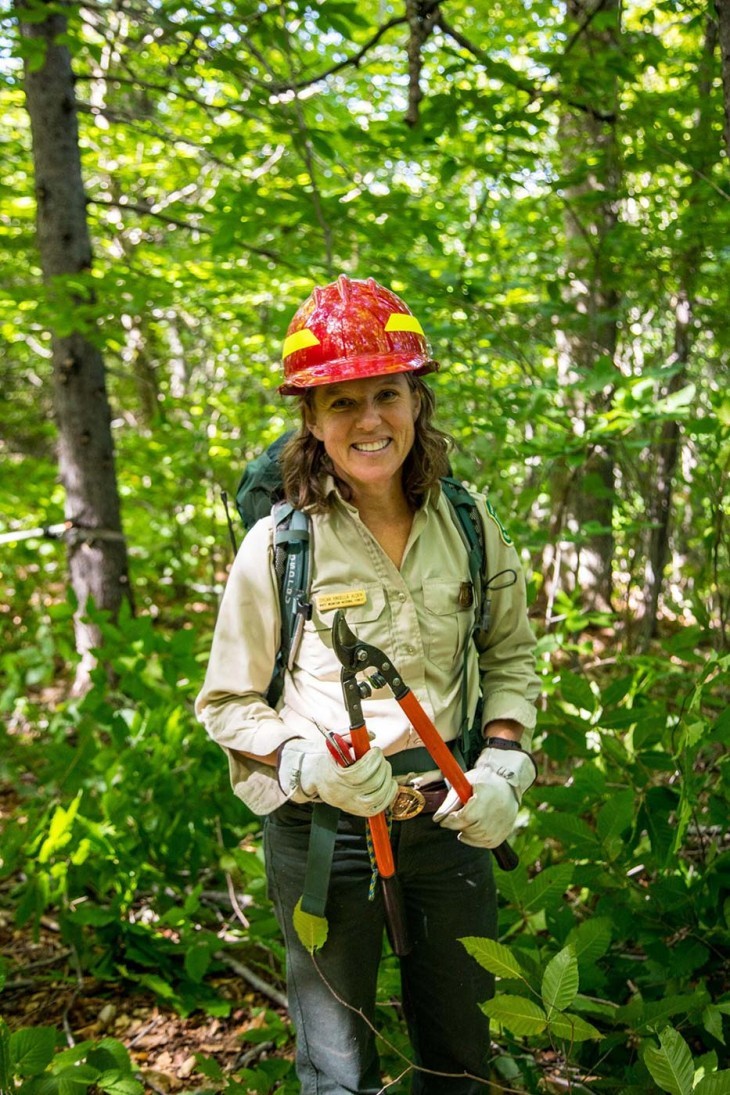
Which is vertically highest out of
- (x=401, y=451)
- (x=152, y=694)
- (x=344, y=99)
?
(x=344, y=99)

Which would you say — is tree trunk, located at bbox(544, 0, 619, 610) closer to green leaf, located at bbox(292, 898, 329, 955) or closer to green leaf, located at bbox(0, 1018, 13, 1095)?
green leaf, located at bbox(292, 898, 329, 955)

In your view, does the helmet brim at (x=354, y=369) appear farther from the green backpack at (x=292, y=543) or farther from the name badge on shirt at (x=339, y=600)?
the name badge on shirt at (x=339, y=600)

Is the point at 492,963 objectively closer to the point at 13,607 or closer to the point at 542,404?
the point at 542,404

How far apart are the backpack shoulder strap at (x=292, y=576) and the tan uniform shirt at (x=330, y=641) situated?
0.02 metres

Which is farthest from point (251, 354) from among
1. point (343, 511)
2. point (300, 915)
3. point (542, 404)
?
point (300, 915)

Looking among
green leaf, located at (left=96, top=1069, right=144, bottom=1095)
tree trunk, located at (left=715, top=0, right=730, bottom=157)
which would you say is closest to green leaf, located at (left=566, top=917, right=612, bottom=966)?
green leaf, located at (left=96, top=1069, right=144, bottom=1095)

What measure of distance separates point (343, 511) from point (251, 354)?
5.88 metres

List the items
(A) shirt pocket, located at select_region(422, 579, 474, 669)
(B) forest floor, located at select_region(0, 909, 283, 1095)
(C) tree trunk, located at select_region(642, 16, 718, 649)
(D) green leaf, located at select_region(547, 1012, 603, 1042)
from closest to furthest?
(D) green leaf, located at select_region(547, 1012, 603, 1042), (A) shirt pocket, located at select_region(422, 579, 474, 669), (B) forest floor, located at select_region(0, 909, 283, 1095), (C) tree trunk, located at select_region(642, 16, 718, 649)

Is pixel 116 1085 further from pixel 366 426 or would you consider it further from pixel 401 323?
pixel 401 323

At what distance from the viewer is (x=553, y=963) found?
1587mm

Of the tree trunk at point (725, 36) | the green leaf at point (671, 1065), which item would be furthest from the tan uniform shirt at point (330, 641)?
the tree trunk at point (725, 36)

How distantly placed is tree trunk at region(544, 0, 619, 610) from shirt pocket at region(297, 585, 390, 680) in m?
1.62

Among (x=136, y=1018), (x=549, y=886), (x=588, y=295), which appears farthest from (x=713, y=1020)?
(x=588, y=295)

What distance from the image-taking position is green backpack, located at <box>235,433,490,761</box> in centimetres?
198
